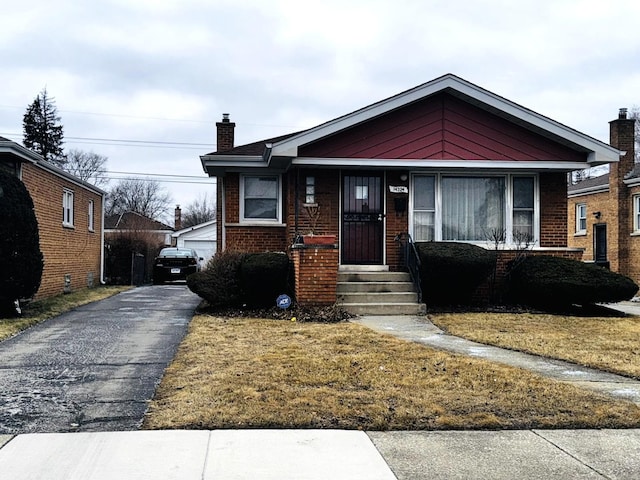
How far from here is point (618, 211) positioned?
969 inches

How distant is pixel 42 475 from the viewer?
13.9 ft

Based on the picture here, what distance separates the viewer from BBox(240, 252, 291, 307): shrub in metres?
12.8

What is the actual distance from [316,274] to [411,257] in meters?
2.53

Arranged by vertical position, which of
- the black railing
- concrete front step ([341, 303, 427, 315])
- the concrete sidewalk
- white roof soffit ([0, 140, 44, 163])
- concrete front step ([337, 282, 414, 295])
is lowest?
the concrete sidewalk

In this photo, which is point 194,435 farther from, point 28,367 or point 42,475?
point 28,367

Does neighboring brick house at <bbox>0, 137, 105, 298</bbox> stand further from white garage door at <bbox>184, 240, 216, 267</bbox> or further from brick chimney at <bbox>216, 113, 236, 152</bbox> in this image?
white garage door at <bbox>184, 240, 216, 267</bbox>

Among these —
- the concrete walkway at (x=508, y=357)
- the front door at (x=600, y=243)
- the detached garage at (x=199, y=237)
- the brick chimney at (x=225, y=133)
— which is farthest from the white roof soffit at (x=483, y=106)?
the detached garage at (x=199, y=237)

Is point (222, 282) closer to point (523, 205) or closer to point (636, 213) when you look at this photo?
point (523, 205)

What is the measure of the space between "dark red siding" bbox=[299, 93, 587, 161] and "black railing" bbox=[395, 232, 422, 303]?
1.83 m

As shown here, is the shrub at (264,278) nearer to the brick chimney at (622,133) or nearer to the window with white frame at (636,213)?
the brick chimney at (622,133)

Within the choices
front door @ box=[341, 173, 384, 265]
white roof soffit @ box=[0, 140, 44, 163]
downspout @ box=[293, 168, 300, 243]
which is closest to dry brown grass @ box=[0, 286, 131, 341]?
white roof soffit @ box=[0, 140, 44, 163]

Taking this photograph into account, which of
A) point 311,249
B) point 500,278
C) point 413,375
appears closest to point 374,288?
point 311,249

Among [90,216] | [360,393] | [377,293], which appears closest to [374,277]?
[377,293]

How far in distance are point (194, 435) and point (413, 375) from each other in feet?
9.23
